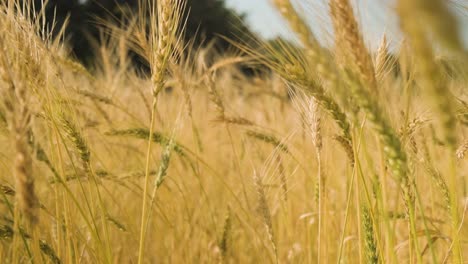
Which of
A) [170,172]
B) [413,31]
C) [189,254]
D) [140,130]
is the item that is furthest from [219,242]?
[170,172]

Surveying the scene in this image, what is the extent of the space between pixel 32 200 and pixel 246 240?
1426 mm

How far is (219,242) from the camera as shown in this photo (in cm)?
132

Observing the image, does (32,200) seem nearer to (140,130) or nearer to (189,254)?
(140,130)

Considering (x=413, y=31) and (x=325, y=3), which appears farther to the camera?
(x=325, y=3)

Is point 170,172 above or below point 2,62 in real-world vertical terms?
below

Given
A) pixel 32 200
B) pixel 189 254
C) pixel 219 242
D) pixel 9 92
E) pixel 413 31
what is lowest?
pixel 189 254

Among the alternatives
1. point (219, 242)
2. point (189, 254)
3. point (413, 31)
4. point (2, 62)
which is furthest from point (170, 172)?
point (413, 31)

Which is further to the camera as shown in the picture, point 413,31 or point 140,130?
point 140,130

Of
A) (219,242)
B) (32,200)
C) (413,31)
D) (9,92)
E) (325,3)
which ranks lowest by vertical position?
(219,242)

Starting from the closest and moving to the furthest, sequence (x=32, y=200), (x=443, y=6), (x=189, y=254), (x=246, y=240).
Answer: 1. (x=443, y=6)
2. (x=32, y=200)
3. (x=189, y=254)
4. (x=246, y=240)

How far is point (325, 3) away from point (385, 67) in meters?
0.31

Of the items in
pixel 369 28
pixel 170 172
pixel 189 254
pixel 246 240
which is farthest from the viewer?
pixel 170 172

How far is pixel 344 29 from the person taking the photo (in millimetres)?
730

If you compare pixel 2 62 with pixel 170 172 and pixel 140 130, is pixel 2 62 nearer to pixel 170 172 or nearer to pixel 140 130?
pixel 140 130
